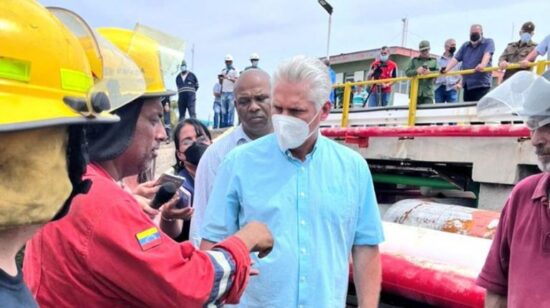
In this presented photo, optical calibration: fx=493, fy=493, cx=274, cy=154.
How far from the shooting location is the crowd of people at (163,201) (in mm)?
957

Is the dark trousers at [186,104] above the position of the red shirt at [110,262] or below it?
above

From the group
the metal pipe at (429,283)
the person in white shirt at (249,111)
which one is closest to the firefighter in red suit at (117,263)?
the person in white shirt at (249,111)

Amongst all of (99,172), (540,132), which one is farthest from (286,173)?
(540,132)

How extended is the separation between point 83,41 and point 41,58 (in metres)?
0.33

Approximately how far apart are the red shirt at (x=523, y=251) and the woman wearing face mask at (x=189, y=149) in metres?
1.95

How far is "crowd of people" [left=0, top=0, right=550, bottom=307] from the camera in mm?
957

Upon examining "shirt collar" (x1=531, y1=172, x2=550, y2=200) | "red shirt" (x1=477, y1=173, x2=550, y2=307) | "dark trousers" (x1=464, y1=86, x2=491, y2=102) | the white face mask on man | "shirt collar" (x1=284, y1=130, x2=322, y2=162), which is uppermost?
"dark trousers" (x1=464, y1=86, x2=491, y2=102)

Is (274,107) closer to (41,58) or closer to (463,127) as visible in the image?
(41,58)

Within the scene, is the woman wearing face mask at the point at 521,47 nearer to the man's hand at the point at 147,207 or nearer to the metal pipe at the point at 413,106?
the metal pipe at the point at 413,106

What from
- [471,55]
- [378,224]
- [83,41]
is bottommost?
[378,224]

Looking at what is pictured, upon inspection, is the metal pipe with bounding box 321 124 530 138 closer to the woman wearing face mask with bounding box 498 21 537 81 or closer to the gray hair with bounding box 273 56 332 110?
the woman wearing face mask with bounding box 498 21 537 81

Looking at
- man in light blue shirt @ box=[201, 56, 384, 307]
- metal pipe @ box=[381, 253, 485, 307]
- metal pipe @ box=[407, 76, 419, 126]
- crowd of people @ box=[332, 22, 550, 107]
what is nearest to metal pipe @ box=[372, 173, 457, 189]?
metal pipe @ box=[407, 76, 419, 126]

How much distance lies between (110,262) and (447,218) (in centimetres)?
330

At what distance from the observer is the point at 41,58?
96 cm
